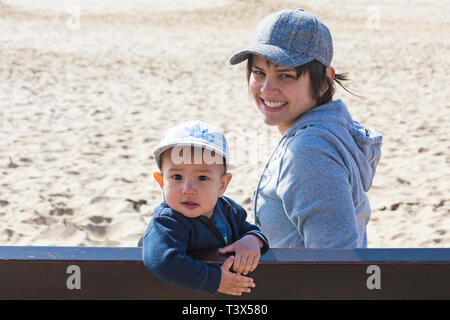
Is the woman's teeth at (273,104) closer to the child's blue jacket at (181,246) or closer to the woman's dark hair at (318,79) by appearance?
the woman's dark hair at (318,79)

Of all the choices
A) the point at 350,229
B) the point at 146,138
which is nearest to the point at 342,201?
the point at 350,229

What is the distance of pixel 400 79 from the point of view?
7.98 metres

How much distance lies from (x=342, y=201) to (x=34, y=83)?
253 inches

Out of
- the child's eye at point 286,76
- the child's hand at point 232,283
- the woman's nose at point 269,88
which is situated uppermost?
the child's eye at point 286,76

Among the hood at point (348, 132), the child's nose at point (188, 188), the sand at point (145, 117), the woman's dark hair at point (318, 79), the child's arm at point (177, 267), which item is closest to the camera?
the child's arm at point (177, 267)

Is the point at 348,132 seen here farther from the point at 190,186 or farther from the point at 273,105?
the point at 190,186

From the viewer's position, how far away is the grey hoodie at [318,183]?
154 centimetres

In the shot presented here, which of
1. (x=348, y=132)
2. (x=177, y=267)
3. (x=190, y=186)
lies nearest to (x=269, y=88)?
(x=348, y=132)

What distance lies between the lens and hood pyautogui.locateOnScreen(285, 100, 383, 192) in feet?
5.49

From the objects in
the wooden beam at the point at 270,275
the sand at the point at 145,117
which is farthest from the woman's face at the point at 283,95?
the sand at the point at 145,117

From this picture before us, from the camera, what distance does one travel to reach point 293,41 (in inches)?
68.3

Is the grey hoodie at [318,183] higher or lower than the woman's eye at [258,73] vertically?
lower

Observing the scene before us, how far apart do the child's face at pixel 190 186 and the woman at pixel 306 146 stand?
9.3 inches
